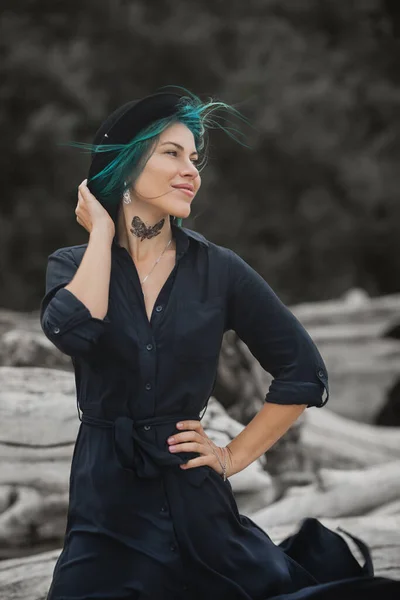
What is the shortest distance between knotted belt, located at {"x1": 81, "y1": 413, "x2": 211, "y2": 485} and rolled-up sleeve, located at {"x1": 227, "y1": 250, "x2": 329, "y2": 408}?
0.23 metres

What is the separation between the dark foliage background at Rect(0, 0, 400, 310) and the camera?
7828 mm

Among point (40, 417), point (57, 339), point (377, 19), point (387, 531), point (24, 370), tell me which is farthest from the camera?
point (377, 19)

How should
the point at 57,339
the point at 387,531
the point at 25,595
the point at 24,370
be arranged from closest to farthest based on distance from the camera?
the point at 57,339, the point at 25,595, the point at 387,531, the point at 24,370

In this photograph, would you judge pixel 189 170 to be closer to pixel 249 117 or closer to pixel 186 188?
pixel 186 188

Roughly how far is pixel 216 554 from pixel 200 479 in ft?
A: 0.51

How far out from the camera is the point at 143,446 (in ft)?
6.19

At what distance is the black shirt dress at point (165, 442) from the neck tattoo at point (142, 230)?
61 mm

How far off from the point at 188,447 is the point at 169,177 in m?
0.57

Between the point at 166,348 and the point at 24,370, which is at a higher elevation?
the point at 166,348

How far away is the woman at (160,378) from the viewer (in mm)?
1859

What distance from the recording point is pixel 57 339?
5.83ft

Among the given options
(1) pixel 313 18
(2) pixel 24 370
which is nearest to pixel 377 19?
(1) pixel 313 18

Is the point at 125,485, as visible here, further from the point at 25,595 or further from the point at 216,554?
the point at 25,595

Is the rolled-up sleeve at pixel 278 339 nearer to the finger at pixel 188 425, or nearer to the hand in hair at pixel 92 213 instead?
the finger at pixel 188 425
